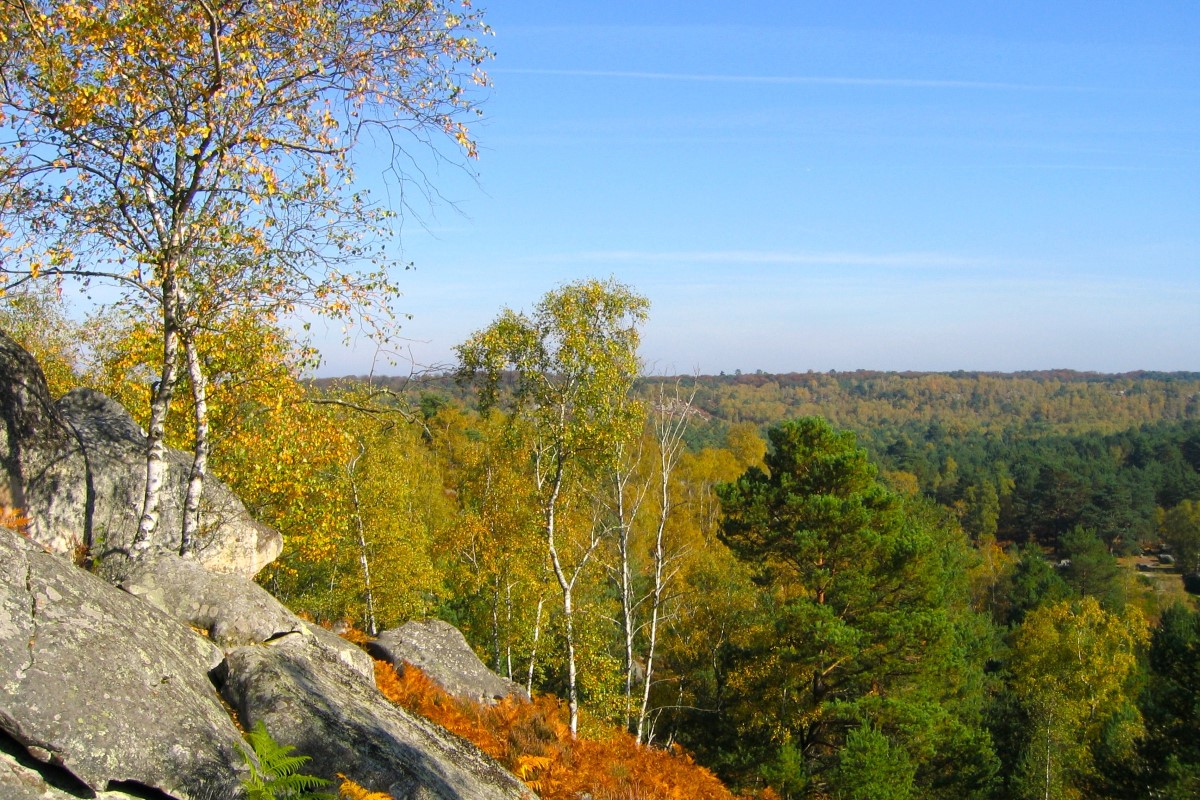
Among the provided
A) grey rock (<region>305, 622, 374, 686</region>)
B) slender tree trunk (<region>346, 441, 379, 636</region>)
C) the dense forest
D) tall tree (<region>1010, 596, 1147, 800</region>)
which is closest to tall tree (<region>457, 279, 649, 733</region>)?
the dense forest

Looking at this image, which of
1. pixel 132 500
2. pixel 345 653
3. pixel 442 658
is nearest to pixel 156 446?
pixel 132 500

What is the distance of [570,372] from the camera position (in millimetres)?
18078

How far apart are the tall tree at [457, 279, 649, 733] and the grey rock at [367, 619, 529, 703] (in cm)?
191

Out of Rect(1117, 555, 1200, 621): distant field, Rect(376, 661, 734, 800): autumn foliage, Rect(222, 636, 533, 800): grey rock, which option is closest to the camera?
Rect(222, 636, 533, 800): grey rock

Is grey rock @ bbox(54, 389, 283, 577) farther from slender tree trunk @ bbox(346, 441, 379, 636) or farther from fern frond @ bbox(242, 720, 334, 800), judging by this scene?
slender tree trunk @ bbox(346, 441, 379, 636)

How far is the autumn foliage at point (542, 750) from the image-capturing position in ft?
35.4

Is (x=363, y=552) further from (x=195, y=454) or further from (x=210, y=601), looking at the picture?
(x=210, y=601)

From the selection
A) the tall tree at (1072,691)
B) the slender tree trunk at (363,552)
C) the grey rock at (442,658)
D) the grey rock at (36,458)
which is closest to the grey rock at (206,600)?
the grey rock at (36,458)

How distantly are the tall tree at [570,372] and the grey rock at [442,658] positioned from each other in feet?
6.25

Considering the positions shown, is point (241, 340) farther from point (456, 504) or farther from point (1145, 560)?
point (1145, 560)

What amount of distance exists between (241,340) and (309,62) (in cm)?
384

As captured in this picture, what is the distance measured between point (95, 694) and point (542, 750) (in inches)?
277

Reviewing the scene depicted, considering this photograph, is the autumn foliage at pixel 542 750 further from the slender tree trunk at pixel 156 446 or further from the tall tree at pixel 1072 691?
the tall tree at pixel 1072 691

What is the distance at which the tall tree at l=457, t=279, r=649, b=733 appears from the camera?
17.9 m
